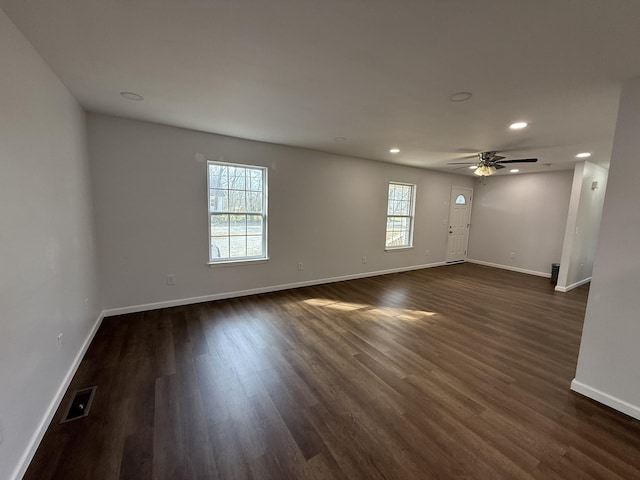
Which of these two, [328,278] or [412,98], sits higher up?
[412,98]

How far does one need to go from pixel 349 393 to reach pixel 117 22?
115 inches

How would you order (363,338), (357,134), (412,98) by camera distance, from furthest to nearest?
(357,134), (363,338), (412,98)

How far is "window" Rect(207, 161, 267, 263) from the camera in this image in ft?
13.1

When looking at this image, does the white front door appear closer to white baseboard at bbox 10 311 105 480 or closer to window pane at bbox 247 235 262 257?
window pane at bbox 247 235 262 257

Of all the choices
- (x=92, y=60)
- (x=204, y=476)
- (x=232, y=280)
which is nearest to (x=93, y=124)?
(x=92, y=60)

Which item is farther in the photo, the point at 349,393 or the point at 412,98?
the point at 412,98

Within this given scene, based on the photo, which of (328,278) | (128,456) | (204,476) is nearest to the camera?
(204,476)

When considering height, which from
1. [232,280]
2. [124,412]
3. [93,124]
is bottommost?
[124,412]

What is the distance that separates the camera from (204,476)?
144 centimetres

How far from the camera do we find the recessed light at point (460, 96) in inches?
88.5

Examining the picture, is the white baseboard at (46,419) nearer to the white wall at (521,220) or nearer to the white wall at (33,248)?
the white wall at (33,248)

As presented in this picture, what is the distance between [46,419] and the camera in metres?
1.73

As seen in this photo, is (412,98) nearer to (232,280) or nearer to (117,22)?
(117,22)

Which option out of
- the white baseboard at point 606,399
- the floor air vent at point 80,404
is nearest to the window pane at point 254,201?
the floor air vent at point 80,404
